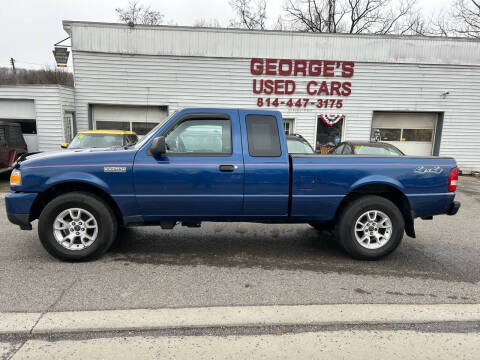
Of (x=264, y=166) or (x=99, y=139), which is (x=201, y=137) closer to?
(x=264, y=166)

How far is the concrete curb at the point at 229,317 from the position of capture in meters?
2.80

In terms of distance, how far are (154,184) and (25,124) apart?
35.2 ft

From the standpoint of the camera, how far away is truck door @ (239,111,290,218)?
4.05 m

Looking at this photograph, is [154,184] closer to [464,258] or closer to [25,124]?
[464,258]

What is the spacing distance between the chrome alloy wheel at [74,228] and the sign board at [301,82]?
10.6 meters

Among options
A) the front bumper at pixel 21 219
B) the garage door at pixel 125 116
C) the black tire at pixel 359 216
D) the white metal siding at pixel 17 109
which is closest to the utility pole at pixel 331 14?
the garage door at pixel 125 116

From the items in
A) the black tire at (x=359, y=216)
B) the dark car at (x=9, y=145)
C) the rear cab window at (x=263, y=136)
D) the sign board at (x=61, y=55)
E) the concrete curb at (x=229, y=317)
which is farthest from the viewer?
the sign board at (x=61, y=55)

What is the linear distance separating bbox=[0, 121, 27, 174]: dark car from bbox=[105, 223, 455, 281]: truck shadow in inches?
267

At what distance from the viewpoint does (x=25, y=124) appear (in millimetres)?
12055

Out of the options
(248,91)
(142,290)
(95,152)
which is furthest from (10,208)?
(248,91)

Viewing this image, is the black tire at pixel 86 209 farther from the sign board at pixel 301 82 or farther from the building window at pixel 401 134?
the building window at pixel 401 134

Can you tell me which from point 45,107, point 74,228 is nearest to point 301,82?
point 45,107

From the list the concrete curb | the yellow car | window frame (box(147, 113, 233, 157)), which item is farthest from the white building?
the concrete curb

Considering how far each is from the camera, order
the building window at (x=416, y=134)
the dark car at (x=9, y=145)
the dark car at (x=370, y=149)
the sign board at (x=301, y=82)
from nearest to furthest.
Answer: the dark car at (x=370, y=149)
the dark car at (x=9, y=145)
the sign board at (x=301, y=82)
the building window at (x=416, y=134)
